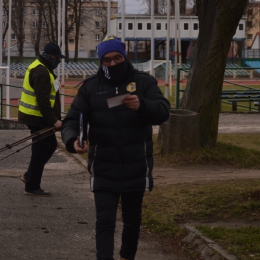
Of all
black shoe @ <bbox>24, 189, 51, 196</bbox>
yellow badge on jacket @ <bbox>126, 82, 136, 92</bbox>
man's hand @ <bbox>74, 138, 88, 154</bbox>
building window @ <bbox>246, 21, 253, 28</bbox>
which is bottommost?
black shoe @ <bbox>24, 189, 51, 196</bbox>

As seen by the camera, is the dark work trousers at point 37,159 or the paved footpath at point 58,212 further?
the dark work trousers at point 37,159

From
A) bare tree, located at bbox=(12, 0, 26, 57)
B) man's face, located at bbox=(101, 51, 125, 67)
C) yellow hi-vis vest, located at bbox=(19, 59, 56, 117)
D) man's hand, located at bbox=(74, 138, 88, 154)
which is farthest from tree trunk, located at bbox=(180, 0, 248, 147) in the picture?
bare tree, located at bbox=(12, 0, 26, 57)

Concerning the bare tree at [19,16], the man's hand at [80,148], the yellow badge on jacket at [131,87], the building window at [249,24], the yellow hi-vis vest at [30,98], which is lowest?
the man's hand at [80,148]

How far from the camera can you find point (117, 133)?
532 centimetres

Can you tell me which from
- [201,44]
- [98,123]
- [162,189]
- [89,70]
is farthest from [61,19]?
[89,70]

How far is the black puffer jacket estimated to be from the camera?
17.5 feet

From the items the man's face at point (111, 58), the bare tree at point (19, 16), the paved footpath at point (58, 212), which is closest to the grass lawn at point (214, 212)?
the paved footpath at point (58, 212)

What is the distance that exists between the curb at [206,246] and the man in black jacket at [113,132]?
96 centimetres

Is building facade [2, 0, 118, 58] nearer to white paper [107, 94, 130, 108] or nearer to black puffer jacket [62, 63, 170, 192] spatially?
black puffer jacket [62, 63, 170, 192]

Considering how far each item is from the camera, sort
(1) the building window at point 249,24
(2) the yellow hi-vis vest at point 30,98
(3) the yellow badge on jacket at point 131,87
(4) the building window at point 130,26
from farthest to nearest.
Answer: (1) the building window at point 249,24 < (4) the building window at point 130,26 < (2) the yellow hi-vis vest at point 30,98 < (3) the yellow badge on jacket at point 131,87

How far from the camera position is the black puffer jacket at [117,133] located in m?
5.32

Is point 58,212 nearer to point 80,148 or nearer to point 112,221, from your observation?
point 112,221

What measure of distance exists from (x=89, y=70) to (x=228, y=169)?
172 feet

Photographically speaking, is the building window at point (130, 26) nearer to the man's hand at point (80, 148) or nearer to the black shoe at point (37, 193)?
the black shoe at point (37, 193)
